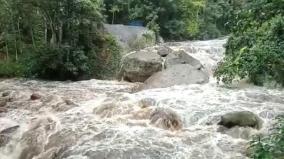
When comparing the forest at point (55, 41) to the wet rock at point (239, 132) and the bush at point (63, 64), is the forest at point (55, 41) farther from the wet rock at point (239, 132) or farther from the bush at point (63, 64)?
the wet rock at point (239, 132)

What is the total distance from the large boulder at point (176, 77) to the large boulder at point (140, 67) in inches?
36.9

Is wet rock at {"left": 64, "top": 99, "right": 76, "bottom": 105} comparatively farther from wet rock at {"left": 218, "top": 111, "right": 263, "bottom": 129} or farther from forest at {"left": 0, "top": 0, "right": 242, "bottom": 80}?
wet rock at {"left": 218, "top": 111, "right": 263, "bottom": 129}

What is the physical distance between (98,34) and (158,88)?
5.04 m

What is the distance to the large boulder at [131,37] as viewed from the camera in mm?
17253

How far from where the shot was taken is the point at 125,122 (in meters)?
8.84

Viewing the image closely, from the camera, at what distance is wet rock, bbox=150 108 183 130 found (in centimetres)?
864

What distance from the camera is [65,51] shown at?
46.5 ft

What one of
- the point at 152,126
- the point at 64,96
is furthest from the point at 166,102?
the point at 64,96

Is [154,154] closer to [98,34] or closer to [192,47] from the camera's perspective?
[98,34]

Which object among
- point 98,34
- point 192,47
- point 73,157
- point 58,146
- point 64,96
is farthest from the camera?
point 192,47

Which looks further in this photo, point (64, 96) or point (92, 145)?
point (64, 96)

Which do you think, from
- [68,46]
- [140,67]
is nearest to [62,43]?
[68,46]

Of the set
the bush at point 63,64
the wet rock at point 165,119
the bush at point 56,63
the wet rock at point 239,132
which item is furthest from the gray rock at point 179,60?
the wet rock at point 239,132

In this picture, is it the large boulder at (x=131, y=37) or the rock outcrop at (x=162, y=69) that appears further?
the large boulder at (x=131, y=37)
